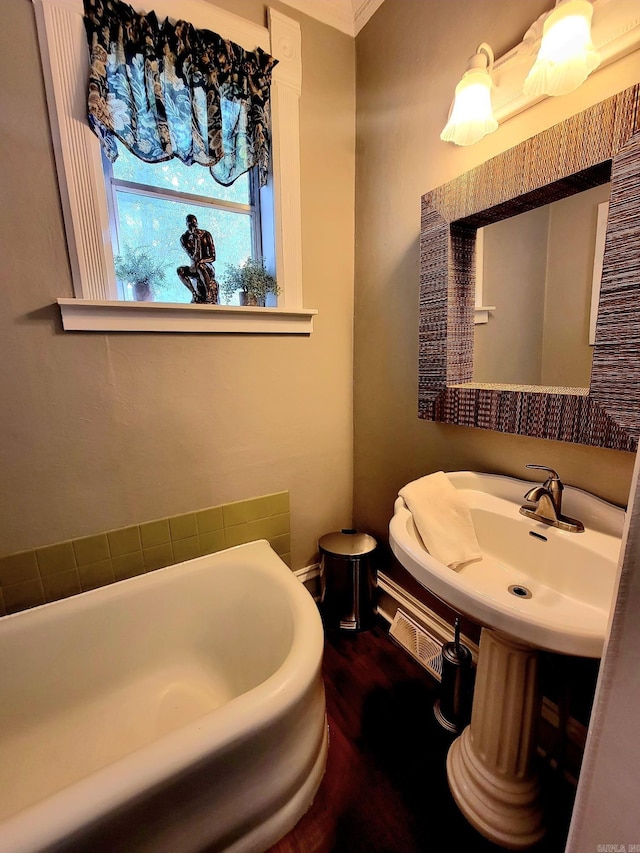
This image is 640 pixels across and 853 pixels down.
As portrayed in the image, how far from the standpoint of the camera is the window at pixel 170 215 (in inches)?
49.9

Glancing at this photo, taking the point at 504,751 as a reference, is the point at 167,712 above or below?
below

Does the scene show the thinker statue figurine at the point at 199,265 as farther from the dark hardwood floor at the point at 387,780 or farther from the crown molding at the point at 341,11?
the dark hardwood floor at the point at 387,780

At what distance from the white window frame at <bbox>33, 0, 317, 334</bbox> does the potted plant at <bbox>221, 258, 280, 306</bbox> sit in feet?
0.23

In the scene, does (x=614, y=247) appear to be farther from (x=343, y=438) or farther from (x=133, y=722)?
(x=133, y=722)

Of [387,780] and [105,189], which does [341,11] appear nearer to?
[105,189]

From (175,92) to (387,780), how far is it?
7.51 ft

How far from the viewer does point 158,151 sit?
116 centimetres

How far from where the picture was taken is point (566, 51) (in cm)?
76

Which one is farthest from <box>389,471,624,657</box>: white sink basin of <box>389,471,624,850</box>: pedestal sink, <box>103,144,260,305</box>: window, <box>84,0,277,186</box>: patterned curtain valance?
<box>84,0,277,186</box>: patterned curtain valance

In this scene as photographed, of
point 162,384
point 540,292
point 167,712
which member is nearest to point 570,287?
point 540,292

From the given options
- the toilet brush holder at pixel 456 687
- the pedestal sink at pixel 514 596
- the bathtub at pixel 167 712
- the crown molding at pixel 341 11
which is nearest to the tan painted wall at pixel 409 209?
the crown molding at pixel 341 11

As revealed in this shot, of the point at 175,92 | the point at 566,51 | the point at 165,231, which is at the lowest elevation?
the point at 165,231

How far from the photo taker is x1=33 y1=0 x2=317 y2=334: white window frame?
104cm

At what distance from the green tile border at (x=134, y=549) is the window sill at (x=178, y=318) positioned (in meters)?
0.73
